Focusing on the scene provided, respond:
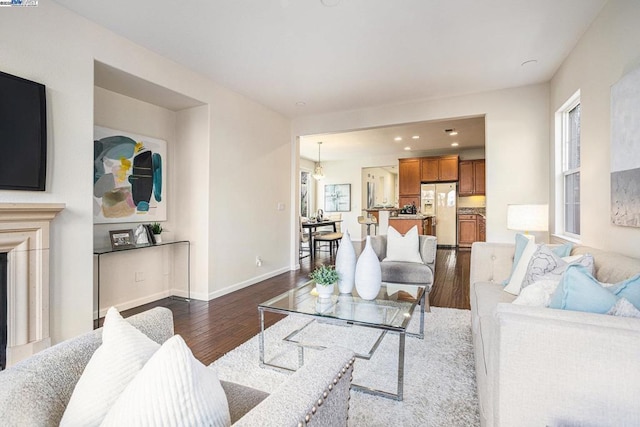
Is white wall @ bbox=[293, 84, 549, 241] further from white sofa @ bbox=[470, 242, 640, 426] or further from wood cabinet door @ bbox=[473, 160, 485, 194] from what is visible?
wood cabinet door @ bbox=[473, 160, 485, 194]

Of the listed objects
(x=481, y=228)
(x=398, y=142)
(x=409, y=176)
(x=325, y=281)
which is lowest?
(x=325, y=281)

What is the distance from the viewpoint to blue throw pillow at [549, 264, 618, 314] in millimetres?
1075

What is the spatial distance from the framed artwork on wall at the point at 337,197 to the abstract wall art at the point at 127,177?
6.77 metres

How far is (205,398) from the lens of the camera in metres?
0.61

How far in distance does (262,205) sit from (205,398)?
4.21 metres

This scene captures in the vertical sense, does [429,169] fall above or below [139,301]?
above

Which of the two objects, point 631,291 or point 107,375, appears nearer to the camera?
point 107,375

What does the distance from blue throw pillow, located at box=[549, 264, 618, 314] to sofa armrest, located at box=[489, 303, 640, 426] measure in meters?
0.15

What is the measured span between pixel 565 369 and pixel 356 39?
291 cm

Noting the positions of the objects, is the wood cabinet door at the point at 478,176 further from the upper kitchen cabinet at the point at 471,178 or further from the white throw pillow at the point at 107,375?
the white throw pillow at the point at 107,375

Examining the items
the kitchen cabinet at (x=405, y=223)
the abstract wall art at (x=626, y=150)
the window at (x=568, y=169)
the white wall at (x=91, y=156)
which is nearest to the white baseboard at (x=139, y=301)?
the white wall at (x=91, y=156)

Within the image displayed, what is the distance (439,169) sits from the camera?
26.9ft

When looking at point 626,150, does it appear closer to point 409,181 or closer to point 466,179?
point 466,179

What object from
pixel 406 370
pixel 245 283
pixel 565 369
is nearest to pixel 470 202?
pixel 245 283
